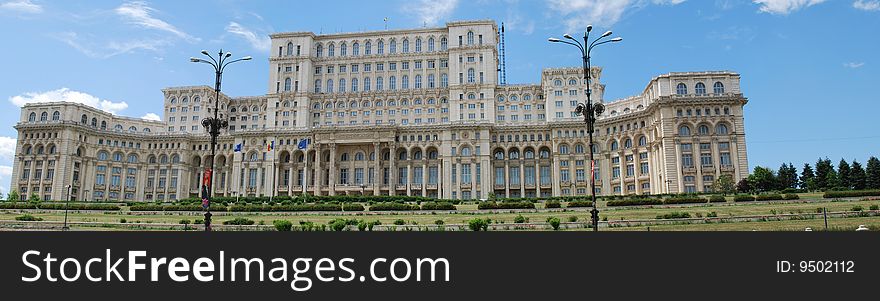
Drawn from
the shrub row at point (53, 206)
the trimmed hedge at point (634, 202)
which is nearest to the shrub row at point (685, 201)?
the trimmed hedge at point (634, 202)

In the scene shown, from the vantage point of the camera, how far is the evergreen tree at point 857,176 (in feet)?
274

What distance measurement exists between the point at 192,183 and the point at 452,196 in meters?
60.0

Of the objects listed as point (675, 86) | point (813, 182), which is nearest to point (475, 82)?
point (675, 86)

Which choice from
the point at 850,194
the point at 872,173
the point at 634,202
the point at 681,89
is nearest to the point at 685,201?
the point at 634,202

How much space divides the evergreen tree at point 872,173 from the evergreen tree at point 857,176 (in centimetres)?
50

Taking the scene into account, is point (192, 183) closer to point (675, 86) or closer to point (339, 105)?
point (339, 105)

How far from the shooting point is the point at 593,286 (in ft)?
49.5

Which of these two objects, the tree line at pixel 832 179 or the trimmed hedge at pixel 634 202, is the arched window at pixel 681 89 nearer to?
the tree line at pixel 832 179

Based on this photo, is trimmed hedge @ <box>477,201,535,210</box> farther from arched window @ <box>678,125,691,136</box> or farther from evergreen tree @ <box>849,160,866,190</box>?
evergreen tree @ <box>849,160,866,190</box>

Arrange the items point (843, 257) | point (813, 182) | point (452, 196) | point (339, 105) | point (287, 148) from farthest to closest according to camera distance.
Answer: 1. point (339, 105)
2. point (287, 148)
3. point (452, 196)
4. point (813, 182)
5. point (843, 257)

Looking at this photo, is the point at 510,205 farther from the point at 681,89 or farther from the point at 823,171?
the point at 823,171

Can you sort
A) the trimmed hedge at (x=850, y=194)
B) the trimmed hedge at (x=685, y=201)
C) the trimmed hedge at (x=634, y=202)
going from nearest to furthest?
the trimmed hedge at (x=850, y=194) → the trimmed hedge at (x=634, y=202) → the trimmed hedge at (x=685, y=201)

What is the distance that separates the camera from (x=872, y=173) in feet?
277

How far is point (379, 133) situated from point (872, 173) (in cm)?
8089
